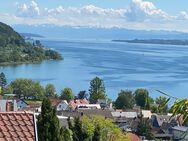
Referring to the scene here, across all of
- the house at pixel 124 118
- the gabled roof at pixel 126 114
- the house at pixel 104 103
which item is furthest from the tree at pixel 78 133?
the house at pixel 104 103

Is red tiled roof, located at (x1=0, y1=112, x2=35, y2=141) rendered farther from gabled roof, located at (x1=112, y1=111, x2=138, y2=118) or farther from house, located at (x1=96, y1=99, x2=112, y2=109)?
house, located at (x1=96, y1=99, x2=112, y2=109)

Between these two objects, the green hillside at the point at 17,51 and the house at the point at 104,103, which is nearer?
the house at the point at 104,103

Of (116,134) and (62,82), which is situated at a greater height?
(116,134)

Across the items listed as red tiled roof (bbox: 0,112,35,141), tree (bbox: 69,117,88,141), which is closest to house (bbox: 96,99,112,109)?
tree (bbox: 69,117,88,141)

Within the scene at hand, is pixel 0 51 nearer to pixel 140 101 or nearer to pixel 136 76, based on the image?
pixel 136 76

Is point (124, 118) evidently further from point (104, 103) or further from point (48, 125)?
point (48, 125)

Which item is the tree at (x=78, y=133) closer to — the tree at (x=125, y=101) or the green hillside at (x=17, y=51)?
the tree at (x=125, y=101)

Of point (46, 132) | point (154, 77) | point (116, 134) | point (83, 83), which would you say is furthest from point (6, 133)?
point (154, 77)
